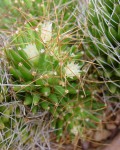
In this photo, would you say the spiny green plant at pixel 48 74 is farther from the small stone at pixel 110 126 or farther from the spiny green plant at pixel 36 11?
the small stone at pixel 110 126

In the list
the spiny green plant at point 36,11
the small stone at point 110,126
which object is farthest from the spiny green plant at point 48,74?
the small stone at point 110,126

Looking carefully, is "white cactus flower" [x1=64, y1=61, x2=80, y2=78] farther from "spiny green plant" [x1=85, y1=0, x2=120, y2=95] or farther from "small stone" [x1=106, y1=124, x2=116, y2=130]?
"small stone" [x1=106, y1=124, x2=116, y2=130]

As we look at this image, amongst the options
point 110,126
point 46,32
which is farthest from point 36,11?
point 110,126

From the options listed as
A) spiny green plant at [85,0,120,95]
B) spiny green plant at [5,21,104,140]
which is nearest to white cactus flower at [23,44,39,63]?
spiny green plant at [5,21,104,140]

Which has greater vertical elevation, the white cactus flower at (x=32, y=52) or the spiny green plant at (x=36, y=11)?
the spiny green plant at (x=36, y=11)

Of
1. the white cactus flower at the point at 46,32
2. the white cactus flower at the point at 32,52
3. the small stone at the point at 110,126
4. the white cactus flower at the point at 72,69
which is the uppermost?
the white cactus flower at the point at 46,32

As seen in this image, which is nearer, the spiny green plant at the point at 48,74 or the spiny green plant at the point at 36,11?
the spiny green plant at the point at 48,74

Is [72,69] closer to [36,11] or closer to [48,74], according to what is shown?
[48,74]
